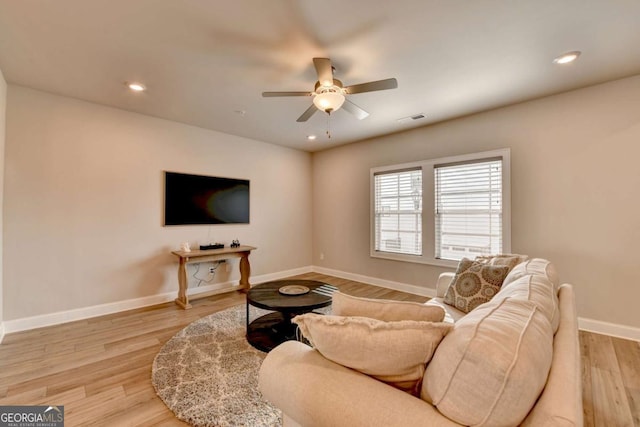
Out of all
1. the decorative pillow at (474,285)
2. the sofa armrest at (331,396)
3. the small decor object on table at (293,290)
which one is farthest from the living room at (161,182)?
the sofa armrest at (331,396)

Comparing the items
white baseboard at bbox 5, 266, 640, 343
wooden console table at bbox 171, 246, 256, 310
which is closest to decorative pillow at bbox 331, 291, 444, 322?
wooden console table at bbox 171, 246, 256, 310

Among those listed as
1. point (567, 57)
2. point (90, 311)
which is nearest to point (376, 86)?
point (567, 57)

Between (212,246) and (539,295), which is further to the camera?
(212,246)

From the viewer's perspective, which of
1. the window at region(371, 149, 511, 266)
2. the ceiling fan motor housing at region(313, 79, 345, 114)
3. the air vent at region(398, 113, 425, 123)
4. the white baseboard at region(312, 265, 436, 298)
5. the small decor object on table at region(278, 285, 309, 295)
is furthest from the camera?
the white baseboard at region(312, 265, 436, 298)

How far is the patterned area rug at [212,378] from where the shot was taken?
1.71 m

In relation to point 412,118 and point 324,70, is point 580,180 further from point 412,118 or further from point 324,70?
point 324,70

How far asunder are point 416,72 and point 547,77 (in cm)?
135

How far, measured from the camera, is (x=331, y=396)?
0.91 metres

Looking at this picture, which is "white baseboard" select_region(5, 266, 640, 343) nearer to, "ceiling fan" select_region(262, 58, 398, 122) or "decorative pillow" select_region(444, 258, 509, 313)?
"decorative pillow" select_region(444, 258, 509, 313)

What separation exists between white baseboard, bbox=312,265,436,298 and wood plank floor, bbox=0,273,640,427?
5.90 feet

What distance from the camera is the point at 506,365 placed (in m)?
0.67

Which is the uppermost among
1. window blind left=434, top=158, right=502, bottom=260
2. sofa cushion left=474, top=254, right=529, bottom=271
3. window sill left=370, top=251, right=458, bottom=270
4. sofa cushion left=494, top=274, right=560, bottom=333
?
window blind left=434, top=158, right=502, bottom=260

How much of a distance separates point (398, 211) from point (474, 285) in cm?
241

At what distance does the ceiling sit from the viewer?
6.19 ft
